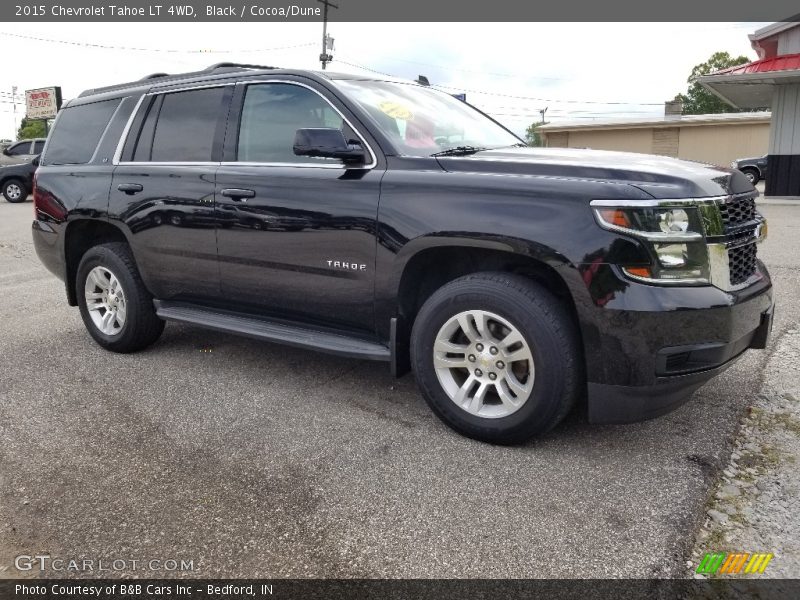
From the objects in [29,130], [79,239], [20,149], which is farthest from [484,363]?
[29,130]

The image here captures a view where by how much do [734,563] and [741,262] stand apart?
1416mm

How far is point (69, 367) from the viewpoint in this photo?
4668 millimetres

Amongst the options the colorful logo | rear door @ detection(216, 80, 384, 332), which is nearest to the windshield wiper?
rear door @ detection(216, 80, 384, 332)

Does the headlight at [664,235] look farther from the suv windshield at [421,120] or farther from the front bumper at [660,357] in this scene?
the suv windshield at [421,120]

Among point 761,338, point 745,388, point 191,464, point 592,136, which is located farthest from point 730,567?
point 592,136

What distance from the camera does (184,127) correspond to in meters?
4.53

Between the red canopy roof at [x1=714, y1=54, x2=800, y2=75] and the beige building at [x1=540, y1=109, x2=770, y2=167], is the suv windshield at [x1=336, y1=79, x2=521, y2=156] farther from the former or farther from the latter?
the beige building at [x1=540, y1=109, x2=770, y2=167]

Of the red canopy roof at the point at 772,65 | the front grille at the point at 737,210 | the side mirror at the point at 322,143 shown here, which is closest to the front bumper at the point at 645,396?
the front grille at the point at 737,210

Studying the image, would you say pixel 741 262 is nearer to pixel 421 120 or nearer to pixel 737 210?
pixel 737 210

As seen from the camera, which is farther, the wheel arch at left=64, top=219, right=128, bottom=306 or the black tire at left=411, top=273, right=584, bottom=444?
the wheel arch at left=64, top=219, right=128, bottom=306

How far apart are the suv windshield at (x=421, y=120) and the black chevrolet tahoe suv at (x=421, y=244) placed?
2 centimetres

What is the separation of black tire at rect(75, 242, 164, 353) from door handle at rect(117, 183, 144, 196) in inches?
17.3

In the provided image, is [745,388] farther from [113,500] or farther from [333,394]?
[113,500]

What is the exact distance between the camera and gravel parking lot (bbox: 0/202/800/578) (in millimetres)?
2475
